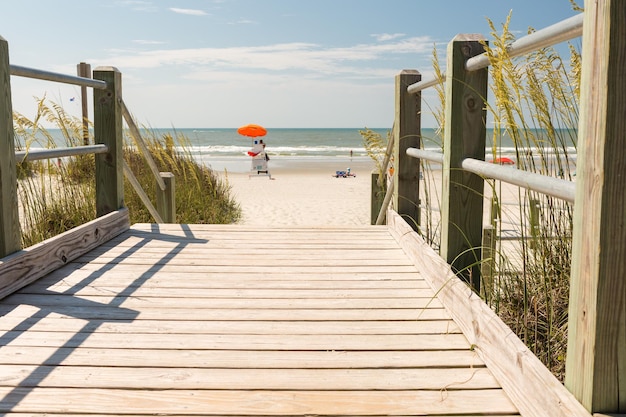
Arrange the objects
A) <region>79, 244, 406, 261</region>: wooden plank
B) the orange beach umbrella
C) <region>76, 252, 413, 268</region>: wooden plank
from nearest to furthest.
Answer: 1. <region>76, 252, 413, 268</region>: wooden plank
2. <region>79, 244, 406, 261</region>: wooden plank
3. the orange beach umbrella

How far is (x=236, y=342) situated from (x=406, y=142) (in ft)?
7.21

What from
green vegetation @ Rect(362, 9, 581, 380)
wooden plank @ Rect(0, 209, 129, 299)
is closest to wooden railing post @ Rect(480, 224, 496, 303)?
green vegetation @ Rect(362, 9, 581, 380)

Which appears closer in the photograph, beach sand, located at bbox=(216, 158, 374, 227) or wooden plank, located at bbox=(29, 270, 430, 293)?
wooden plank, located at bbox=(29, 270, 430, 293)

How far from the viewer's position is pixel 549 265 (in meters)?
2.09

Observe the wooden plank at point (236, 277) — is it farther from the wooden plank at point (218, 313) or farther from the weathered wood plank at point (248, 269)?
the wooden plank at point (218, 313)

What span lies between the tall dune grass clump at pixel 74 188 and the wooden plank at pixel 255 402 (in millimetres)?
1536

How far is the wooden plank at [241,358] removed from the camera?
181 cm

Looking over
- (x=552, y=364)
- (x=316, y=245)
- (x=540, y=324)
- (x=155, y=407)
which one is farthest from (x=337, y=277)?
(x=155, y=407)

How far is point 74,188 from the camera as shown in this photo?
4379mm

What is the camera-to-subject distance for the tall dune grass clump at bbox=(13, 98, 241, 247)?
3854 mm

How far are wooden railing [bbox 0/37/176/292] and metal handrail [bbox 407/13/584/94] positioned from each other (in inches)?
77.0

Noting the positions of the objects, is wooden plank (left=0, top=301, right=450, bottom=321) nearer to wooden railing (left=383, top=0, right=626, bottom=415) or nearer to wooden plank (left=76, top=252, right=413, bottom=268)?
wooden plank (left=76, top=252, right=413, bottom=268)

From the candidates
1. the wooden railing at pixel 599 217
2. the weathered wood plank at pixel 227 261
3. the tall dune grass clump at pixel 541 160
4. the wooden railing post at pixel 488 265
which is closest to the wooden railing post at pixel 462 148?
the wooden railing post at pixel 488 265

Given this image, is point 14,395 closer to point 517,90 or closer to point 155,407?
point 155,407
